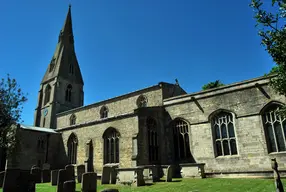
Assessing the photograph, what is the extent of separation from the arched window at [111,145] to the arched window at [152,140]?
134 inches

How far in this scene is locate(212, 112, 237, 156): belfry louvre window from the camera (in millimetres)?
17156

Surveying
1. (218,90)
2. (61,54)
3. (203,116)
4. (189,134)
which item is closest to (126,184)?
(189,134)

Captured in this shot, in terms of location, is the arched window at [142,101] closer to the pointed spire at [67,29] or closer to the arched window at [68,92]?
the arched window at [68,92]

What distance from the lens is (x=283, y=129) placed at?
15.5m

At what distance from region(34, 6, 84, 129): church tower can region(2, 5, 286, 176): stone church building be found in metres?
11.4

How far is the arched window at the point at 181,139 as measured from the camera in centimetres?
1892

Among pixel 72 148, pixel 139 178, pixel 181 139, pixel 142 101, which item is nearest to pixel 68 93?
pixel 72 148

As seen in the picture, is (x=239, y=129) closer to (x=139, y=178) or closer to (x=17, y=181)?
(x=139, y=178)

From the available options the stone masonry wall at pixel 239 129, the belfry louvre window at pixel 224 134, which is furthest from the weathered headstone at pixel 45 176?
the belfry louvre window at pixel 224 134

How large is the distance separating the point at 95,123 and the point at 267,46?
18.2 m

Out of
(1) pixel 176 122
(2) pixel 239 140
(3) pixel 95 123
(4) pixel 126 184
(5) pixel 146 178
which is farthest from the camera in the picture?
(3) pixel 95 123

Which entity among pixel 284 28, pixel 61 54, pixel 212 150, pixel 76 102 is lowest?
pixel 212 150

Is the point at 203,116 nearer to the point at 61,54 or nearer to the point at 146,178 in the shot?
the point at 146,178

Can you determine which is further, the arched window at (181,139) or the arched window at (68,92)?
the arched window at (68,92)
